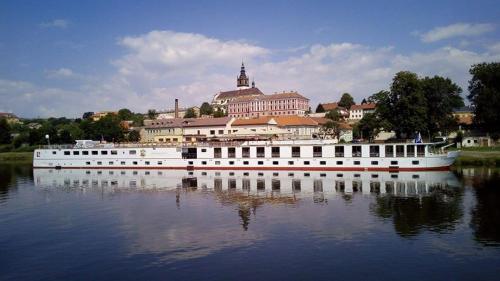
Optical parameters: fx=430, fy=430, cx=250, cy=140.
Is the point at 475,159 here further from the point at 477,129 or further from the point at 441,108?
the point at 477,129

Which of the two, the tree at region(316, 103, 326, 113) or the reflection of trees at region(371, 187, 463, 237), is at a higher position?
the tree at region(316, 103, 326, 113)

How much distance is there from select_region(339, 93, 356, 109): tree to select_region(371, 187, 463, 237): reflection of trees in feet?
496

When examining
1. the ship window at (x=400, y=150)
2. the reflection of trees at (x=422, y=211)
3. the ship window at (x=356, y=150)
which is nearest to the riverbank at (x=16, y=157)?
the ship window at (x=356, y=150)

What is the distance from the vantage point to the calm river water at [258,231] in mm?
20766

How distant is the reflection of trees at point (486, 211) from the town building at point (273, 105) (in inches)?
4566

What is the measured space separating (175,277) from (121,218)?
569 inches

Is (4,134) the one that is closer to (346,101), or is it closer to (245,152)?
(245,152)

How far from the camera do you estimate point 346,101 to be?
19012cm

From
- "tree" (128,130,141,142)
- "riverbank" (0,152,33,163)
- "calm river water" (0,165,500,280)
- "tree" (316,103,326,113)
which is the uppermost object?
"tree" (316,103,326,113)

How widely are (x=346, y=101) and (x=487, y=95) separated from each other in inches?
4402

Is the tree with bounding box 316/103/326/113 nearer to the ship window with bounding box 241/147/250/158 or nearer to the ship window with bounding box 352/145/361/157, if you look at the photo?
the ship window with bounding box 241/147/250/158

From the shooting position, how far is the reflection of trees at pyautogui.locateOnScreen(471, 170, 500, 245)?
25672 millimetres

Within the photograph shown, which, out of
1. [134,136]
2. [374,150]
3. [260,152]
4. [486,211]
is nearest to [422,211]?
[486,211]

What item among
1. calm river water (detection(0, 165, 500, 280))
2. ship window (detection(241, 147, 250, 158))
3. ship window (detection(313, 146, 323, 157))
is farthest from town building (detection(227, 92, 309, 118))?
calm river water (detection(0, 165, 500, 280))
